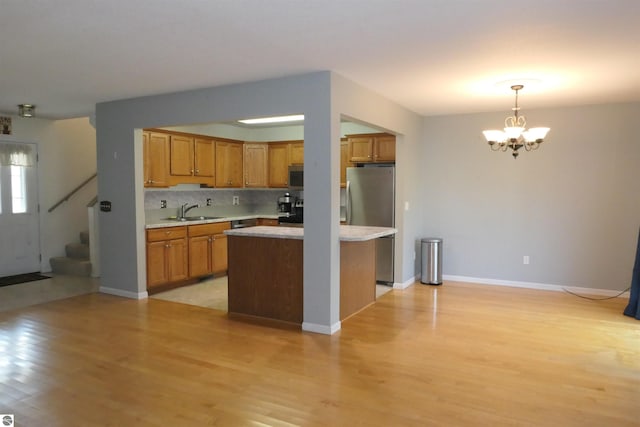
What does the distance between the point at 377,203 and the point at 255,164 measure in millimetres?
2511

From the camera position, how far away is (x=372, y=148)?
609cm

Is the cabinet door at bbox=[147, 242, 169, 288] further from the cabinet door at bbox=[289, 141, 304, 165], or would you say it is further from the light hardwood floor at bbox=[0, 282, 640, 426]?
the cabinet door at bbox=[289, 141, 304, 165]

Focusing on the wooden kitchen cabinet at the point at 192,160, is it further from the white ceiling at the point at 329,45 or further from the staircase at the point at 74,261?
the staircase at the point at 74,261

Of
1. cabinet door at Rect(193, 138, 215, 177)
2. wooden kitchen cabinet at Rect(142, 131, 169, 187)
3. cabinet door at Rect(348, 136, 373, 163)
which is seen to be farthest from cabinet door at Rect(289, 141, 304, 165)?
wooden kitchen cabinet at Rect(142, 131, 169, 187)

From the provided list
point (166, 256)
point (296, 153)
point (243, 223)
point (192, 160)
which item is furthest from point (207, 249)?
point (296, 153)

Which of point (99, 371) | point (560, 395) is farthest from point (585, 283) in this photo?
point (99, 371)

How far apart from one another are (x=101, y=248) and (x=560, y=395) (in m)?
5.33

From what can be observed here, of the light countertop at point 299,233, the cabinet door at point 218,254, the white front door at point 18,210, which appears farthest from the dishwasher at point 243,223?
the white front door at point 18,210

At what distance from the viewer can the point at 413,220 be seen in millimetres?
6188

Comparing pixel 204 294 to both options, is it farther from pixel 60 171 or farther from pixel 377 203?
pixel 60 171

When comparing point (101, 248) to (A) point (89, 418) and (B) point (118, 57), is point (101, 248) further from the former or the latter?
(A) point (89, 418)

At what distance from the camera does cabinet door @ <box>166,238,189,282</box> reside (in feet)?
18.7

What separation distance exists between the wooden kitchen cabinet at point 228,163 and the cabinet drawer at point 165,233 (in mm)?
1266

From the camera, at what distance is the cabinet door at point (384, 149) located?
19.6ft
